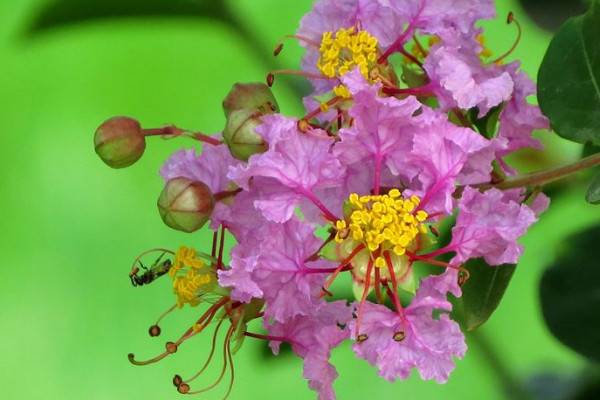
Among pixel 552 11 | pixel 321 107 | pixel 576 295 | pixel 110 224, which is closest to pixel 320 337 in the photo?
pixel 321 107

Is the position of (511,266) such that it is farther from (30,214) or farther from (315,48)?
(30,214)

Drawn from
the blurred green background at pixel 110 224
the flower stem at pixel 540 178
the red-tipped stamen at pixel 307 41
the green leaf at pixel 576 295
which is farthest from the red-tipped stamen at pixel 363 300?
the blurred green background at pixel 110 224

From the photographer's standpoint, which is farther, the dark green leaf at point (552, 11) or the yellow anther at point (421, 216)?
the dark green leaf at point (552, 11)

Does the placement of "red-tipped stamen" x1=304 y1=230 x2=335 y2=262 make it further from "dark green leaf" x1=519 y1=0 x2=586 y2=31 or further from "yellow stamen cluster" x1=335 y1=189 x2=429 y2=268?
"dark green leaf" x1=519 y1=0 x2=586 y2=31

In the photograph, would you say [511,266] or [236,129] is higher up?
[236,129]

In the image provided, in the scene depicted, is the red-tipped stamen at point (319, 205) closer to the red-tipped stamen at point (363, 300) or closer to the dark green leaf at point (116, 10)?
the red-tipped stamen at point (363, 300)

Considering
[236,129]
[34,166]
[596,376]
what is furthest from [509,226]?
[34,166]

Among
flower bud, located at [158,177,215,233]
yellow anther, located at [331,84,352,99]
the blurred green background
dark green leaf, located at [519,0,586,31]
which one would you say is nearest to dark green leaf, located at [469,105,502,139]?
yellow anther, located at [331,84,352,99]

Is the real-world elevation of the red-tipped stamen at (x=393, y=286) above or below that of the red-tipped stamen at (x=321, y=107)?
below
